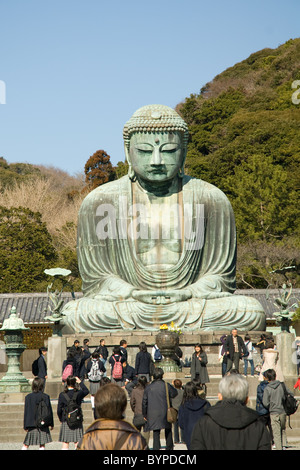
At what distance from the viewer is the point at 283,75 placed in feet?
165

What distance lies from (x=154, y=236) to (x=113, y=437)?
1323 centimetres

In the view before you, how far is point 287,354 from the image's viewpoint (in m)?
14.0

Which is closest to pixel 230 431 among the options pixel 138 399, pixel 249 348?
pixel 138 399

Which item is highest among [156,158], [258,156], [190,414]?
[258,156]

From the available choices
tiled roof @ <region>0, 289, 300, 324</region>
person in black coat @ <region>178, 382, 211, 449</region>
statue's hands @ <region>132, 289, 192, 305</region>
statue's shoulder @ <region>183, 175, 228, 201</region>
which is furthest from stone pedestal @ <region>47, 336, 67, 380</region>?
tiled roof @ <region>0, 289, 300, 324</region>

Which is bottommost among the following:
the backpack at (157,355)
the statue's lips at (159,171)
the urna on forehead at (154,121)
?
the backpack at (157,355)

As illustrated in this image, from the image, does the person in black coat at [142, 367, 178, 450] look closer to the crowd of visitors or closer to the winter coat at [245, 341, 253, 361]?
the crowd of visitors

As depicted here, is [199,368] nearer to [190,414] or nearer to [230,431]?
[190,414]

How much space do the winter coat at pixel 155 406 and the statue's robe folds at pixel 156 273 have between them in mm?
7946

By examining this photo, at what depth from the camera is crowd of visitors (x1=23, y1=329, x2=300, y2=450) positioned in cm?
451

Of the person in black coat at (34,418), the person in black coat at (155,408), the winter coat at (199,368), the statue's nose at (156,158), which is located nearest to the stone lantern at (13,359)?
the winter coat at (199,368)

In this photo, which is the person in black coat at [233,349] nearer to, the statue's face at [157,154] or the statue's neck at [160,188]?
the statue's face at [157,154]

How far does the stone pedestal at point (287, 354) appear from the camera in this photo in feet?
45.5
